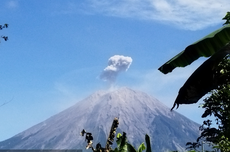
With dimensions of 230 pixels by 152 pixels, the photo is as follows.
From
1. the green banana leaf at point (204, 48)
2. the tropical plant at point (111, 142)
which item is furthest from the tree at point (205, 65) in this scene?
the tropical plant at point (111, 142)

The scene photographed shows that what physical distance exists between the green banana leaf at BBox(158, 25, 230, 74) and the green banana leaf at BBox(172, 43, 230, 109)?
0.98 feet

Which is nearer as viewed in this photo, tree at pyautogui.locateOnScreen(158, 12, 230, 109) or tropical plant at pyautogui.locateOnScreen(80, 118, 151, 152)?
tree at pyautogui.locateOnScreen(158, 12, 230, 109)

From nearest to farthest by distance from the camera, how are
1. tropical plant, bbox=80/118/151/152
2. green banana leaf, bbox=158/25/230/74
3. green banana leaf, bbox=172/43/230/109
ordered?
1. green banana leaf, bbox=172/43/230/109
2. green banana leaf, bbox=158/25/230/74
3. tropical plant, bbox=80/118/151/152

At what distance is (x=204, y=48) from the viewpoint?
8391 millimetres

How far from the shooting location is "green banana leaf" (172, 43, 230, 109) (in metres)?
7.99

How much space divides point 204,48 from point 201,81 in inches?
25.8

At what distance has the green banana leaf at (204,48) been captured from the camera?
8258 millimetres

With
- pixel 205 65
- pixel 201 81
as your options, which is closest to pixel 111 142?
pixel 201 81

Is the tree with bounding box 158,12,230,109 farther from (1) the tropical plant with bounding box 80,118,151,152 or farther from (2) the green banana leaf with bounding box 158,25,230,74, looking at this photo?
(1) the tropical plant with bounding box 80,118,151,152

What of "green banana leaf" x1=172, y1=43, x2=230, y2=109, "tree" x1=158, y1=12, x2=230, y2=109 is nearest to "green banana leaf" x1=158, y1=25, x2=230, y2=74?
"tree" x1=158, y1=12, x2=230, y2=109

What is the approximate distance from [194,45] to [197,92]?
872 mm

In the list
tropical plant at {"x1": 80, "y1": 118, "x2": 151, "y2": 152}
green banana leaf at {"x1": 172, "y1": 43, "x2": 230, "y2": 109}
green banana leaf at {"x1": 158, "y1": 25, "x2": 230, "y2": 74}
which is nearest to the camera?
green banana leaf at {"x1": 172, "y1": 43, "x2": 230, "y2": 109}

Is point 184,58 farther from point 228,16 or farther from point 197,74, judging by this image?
point 228,16

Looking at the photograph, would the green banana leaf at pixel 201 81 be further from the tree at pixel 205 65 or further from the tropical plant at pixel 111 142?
the tropical plant at pixel 111 142
